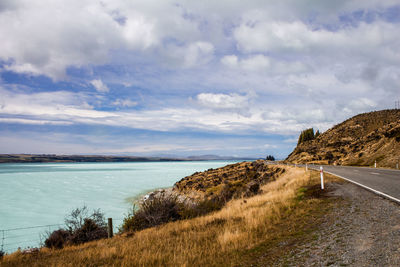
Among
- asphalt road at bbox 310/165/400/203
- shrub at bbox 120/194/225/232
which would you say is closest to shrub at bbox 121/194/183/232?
shrub at bbox 120/194/225/232

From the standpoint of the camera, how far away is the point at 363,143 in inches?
2142

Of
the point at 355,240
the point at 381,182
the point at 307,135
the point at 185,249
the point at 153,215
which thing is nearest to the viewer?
the point at 355,240

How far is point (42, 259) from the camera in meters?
7.92

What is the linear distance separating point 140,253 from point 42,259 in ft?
11.2

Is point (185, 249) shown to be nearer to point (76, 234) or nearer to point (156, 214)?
point (156, 214)

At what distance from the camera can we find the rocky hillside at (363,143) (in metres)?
40.9

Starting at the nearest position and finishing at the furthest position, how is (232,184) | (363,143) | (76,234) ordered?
(76,234) → (232,184) → (363,143)

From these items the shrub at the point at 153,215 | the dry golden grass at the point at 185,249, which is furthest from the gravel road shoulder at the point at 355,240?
the shrub at the point at 153,215

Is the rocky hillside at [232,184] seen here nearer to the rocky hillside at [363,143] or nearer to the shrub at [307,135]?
the rocky hillside at [363,143]

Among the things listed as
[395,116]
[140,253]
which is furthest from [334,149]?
[140,253]

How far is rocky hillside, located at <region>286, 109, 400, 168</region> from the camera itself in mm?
40875

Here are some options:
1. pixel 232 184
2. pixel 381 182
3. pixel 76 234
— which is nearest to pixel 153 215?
pixel 76 234

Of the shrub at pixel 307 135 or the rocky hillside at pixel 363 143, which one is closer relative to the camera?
the rocky hillside at pixel 363 143

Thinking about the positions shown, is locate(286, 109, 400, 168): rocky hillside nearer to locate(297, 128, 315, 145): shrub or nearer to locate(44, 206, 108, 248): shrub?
locate(297, 128, 315, 145): shrub
